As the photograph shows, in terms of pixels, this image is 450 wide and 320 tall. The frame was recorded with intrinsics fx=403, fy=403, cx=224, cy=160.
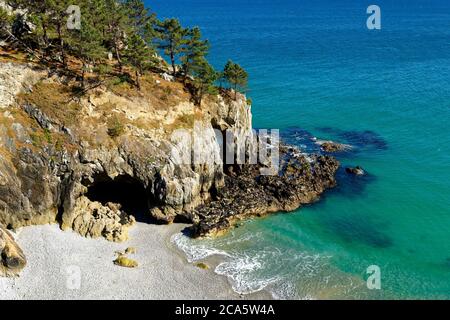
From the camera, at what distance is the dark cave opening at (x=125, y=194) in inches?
2285

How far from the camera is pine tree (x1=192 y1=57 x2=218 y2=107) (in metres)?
63.5

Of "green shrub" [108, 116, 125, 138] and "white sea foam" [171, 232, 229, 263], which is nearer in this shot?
"white sea foam" [171, 232, 229, 263]

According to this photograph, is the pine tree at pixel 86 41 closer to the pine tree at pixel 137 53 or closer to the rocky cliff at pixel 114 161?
the pine tree at pixel 137 53

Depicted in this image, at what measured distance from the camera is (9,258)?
4475 centimetres

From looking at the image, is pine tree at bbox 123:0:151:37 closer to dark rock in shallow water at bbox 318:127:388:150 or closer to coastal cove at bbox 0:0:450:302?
coastal cove at bbox 0:0:450:302

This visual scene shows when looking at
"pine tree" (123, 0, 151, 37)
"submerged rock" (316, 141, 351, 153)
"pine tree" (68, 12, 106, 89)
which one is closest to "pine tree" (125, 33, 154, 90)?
"pine tree" (68, 12, 106, 89)

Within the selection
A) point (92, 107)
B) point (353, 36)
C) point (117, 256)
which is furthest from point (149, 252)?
point (353, 36)

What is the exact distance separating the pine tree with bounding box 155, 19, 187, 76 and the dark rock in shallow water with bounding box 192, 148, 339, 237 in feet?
77.2

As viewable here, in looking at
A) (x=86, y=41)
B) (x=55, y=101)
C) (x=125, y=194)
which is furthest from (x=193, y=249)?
(x=86, y=41)

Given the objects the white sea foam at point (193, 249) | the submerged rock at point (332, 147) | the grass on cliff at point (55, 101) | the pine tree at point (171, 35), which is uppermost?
the pine tree at point (171, 35)

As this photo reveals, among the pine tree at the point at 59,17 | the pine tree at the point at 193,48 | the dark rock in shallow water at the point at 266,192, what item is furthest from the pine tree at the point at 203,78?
the pine tree at the point at 59,17

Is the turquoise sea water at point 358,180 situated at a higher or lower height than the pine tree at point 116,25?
lower

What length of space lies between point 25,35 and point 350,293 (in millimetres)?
60764

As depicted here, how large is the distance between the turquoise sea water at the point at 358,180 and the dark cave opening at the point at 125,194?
27.3 feet
